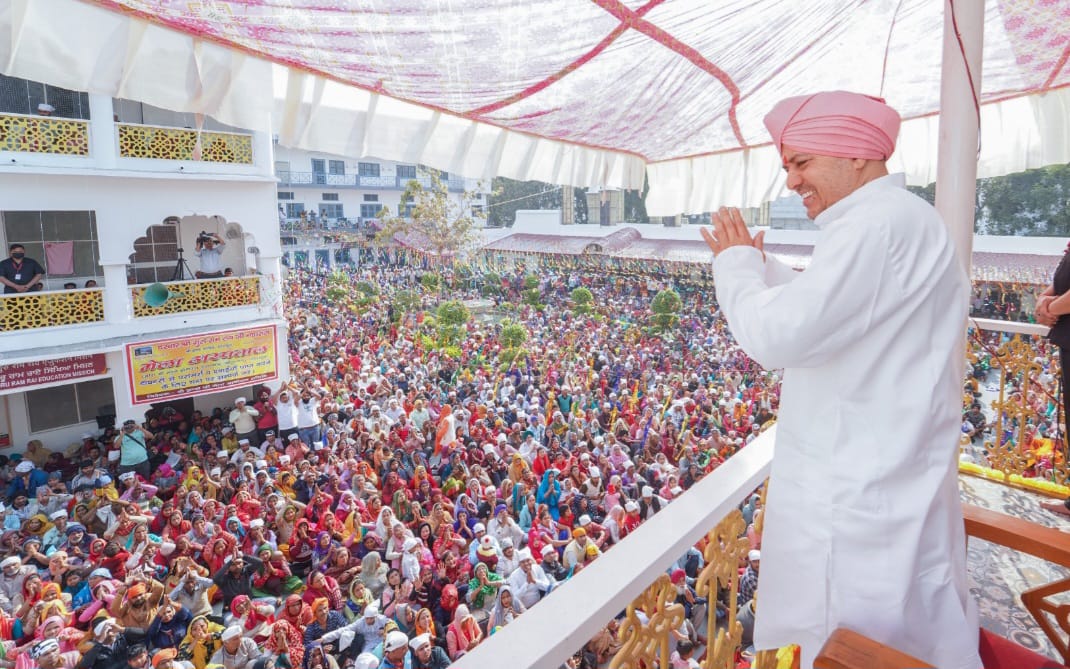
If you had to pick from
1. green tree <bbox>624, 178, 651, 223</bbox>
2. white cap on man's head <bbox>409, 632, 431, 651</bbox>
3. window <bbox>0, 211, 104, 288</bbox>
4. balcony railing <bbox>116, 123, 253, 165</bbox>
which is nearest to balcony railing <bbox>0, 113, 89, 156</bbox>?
balcony railing <bbox>116, 123, 253, 165</bbox>

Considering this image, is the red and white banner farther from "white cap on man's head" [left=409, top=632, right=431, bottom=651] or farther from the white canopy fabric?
the white canopy fabric

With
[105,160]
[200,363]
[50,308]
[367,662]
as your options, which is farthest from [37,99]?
[367,662]

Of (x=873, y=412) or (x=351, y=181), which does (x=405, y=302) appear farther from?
(x=873, y=412)

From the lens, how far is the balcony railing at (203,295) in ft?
27.3

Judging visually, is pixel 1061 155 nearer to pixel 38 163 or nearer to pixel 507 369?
pixel 38 163

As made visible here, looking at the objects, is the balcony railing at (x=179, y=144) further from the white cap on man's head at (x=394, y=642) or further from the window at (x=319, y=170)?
the window at (x=319, y=170)

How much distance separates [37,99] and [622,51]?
Answer: 9.14 metres

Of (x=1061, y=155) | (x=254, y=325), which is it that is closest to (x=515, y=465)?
(x=254, y=325)

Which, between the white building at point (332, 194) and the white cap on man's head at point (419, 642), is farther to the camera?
the white building at point (332, 194)

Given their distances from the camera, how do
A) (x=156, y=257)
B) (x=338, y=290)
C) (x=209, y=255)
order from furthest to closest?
(x=338, y=290)
(x=156, y=257)
(x=209, y=255)

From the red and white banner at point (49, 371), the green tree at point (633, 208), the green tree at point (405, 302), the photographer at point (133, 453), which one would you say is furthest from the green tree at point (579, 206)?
the photographer at point (133, 453)

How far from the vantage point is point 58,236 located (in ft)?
27.3

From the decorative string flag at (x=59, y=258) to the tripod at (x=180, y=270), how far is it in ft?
4.28

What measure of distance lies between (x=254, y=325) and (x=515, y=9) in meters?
8.44
